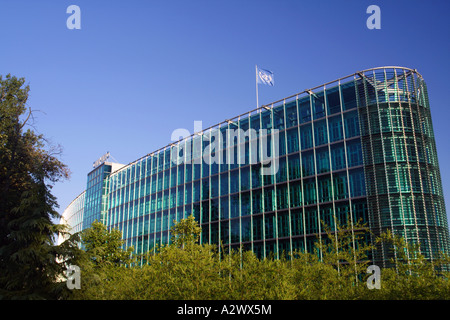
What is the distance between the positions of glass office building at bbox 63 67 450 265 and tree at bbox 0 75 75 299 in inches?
1019

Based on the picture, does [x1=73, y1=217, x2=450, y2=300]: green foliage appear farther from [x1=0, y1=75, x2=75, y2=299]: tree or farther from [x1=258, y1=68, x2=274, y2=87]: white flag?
[x1=258, y1=68, x2=274, y2=87]: white flag

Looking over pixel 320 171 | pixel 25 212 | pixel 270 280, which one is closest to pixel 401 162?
pixel 320 171

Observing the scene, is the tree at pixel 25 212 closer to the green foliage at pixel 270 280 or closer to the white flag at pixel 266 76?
the green foliage at pixel 270 280

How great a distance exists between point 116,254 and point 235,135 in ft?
72.7

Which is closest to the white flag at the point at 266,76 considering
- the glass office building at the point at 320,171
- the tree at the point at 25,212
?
the glass office building at the point at 320,171

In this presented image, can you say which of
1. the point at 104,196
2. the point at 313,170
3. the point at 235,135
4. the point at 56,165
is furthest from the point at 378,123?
the point at 104,196

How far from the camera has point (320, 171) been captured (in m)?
52.1

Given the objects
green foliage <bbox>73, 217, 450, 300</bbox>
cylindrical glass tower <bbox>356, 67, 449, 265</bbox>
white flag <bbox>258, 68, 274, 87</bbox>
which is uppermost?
white flag <bbox>258, 68, 274, 87</bbox>

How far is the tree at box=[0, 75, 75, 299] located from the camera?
A: 27266 mm

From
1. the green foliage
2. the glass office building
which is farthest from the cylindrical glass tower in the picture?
the green foliage

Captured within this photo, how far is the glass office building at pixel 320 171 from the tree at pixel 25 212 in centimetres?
2588

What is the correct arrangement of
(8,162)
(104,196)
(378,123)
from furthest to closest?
1. (104,196)
2. (378,123)
3. (8,162)

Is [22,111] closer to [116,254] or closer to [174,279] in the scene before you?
[174,279]

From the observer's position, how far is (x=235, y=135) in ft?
204
